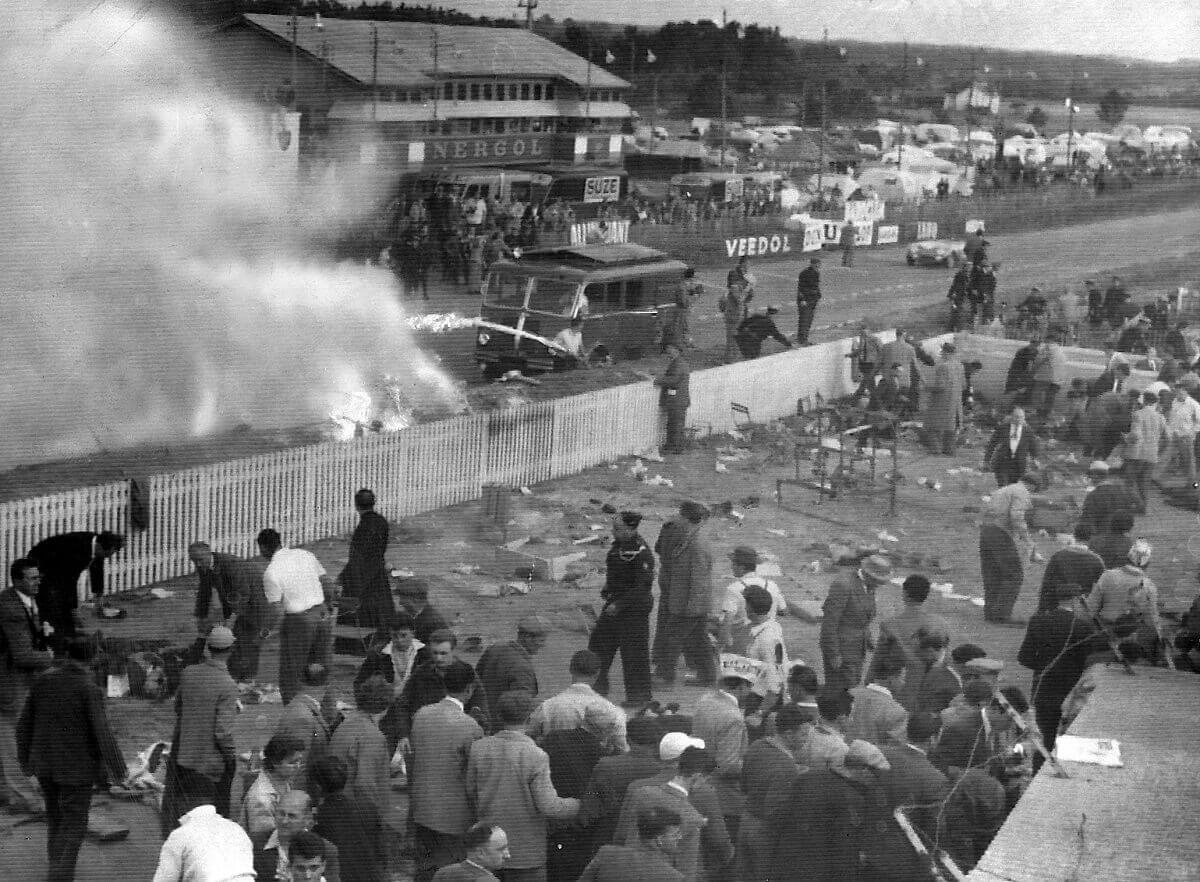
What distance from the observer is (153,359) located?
52.5 ft

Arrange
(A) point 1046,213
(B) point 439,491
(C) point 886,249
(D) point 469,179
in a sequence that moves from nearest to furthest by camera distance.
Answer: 1. (B) point 439,491
2. (D) point 469,179
3. (C) point 886,249
4. (A) point 1046,213

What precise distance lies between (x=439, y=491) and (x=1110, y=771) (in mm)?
8598

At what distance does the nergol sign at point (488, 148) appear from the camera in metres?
34.0

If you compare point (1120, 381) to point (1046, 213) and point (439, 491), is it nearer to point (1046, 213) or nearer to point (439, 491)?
point (439, 491)

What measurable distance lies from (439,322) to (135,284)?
581 centimetres

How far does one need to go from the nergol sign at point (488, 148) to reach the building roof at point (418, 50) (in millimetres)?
1404

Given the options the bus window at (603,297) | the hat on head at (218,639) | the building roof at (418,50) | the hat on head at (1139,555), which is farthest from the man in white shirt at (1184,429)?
the building roof at (418,50)

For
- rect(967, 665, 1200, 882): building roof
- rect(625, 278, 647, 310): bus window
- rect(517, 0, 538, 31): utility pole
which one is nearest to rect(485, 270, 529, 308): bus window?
rect(625, 278, 647, 310): bus window

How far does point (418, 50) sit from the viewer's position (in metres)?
34.6

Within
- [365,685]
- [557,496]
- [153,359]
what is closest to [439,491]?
[557,496]

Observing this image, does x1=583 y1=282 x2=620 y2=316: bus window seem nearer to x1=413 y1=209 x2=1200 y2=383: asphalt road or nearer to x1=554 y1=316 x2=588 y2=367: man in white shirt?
x1=554 y1=316 x2=588 y2=367: man in white shirt

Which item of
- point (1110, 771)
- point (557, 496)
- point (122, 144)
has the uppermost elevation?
point (122, 144)

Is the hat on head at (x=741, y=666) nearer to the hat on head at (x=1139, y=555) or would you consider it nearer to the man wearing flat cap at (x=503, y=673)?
the man wearing flat cap at (x=503, y=673)

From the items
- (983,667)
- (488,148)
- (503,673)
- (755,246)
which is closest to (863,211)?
(755,246)
